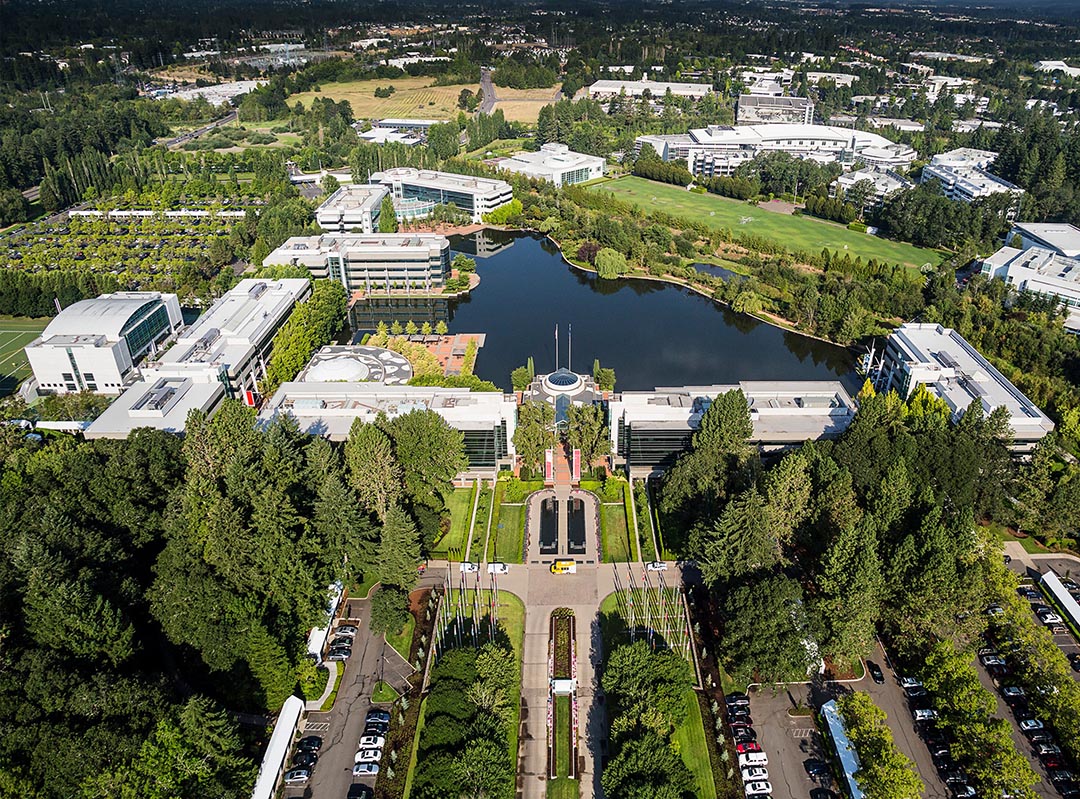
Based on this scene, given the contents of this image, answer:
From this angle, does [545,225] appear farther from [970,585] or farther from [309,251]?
[970,585]

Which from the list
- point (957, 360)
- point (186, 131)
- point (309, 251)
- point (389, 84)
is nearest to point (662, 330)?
point (957, 360)

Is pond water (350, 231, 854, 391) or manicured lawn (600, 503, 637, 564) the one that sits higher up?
manicured lawn (600, 503, 637, 564)

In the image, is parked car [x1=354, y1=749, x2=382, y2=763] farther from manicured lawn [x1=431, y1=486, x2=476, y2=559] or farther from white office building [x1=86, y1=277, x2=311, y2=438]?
white office building [x1=86, y1=277, x2=311, y2=438]

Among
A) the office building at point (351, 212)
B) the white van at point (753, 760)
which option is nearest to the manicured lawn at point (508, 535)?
the white van at point (753, 760)

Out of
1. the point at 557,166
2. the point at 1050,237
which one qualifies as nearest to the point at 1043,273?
the point at 1050,237

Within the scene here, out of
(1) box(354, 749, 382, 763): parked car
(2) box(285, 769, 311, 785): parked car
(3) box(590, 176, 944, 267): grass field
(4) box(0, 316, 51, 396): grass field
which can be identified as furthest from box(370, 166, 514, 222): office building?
(2) box(285, 769, 311, 785): parked car

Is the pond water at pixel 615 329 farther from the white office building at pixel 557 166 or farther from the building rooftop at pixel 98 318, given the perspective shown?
the white office building at pixel 557 166

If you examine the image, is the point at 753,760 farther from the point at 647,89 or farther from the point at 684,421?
the point at 647,89
